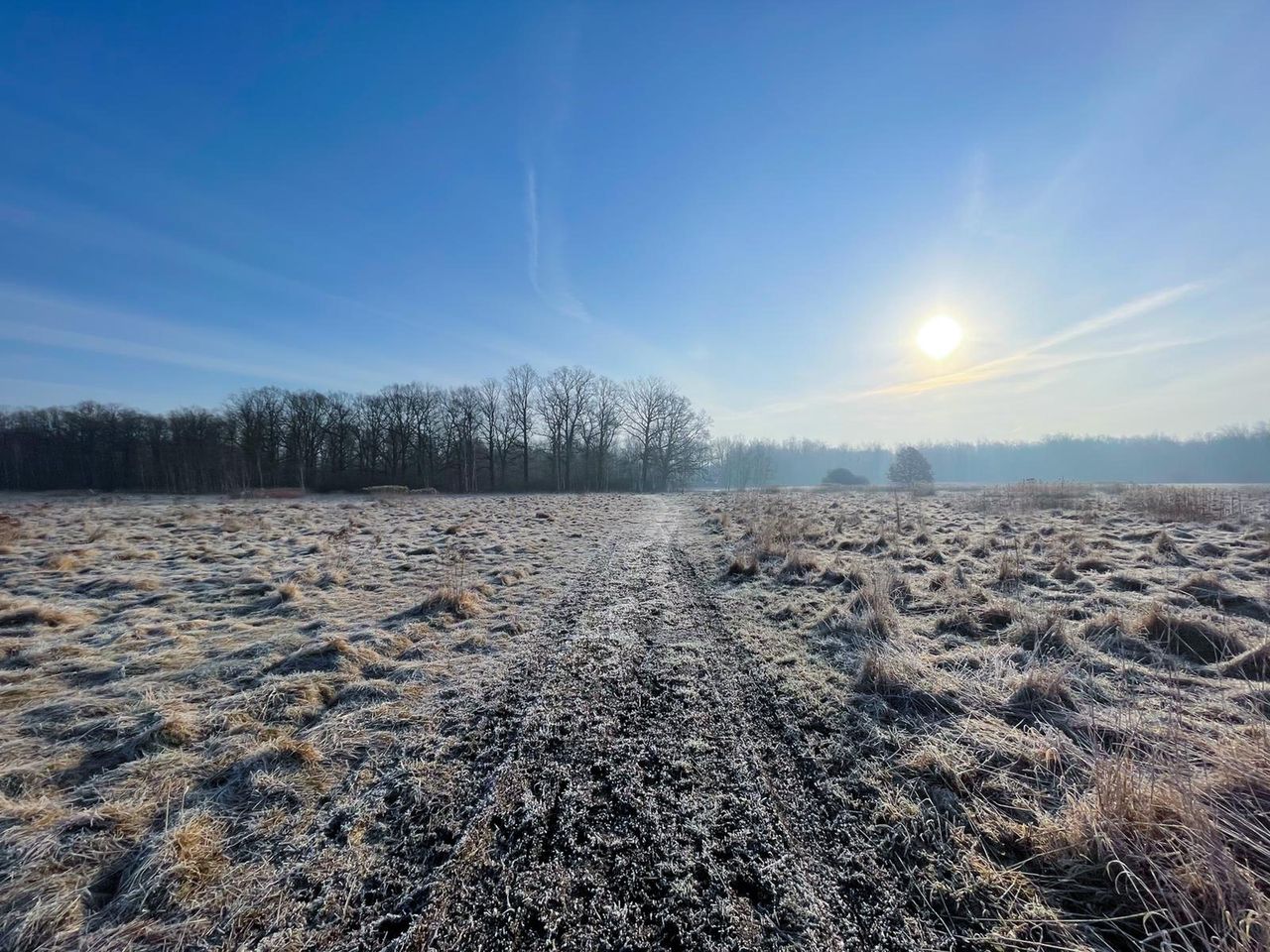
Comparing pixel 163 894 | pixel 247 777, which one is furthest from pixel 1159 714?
pixel 247 777

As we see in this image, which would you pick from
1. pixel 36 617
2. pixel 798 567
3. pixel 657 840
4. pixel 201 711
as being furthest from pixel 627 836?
pixel 36 617

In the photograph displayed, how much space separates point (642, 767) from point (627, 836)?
645 mm

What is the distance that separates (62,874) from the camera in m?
2.35

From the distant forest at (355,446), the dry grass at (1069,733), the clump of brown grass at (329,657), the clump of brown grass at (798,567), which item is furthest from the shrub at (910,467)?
the clump of brown grass at (329,657)

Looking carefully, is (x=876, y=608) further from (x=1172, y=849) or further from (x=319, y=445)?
(x=319, y=445)

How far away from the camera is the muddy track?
2.19 meters

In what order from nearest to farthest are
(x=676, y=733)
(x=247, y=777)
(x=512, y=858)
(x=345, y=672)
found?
(x=512, y=858) → (x=247, y=777) → (x=676, y=733) → (x=345, y=672)

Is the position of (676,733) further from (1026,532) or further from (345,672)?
(1026,532)

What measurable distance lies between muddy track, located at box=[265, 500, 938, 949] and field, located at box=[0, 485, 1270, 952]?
0.06 feet

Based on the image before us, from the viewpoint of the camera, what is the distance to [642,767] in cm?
337

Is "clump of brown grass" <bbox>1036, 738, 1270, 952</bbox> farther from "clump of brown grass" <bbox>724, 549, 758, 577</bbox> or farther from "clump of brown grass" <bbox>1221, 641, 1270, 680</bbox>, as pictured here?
"clump of brown grass" <bbox>724, 549, 758, 577</bbox>

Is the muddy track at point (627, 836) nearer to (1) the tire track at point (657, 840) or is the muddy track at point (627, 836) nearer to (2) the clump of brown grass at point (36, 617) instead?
(1) the tire track at point (657, 840)

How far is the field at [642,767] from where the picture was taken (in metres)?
2.20

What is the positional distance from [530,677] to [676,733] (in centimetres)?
178
